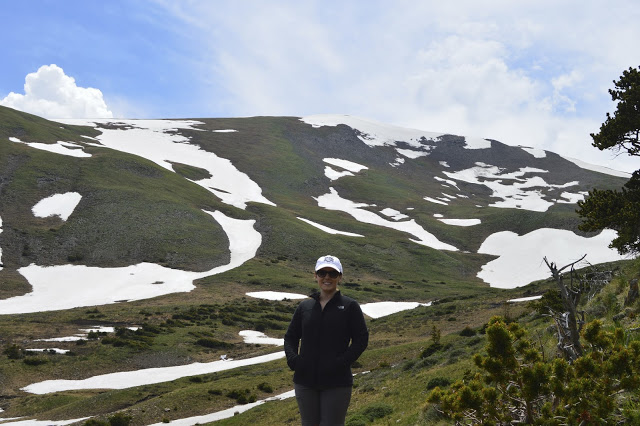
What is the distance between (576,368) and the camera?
19.9 feet

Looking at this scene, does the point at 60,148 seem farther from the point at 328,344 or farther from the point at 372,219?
the point at 328,344

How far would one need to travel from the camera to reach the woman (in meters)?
6.92

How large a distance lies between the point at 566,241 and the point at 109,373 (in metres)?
100

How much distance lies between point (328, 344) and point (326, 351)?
4.1 inches

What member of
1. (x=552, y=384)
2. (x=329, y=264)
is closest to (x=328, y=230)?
(x=329, y=264)

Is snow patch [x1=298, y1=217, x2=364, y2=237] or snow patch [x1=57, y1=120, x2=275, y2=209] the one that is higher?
snow patch [x1=57, y1=120, x2=275, y2=209]

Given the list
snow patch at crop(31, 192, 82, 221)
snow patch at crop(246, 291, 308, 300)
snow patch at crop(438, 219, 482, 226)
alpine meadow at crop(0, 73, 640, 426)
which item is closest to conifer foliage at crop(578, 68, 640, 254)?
alpine meadow at crop(0, 73, 640, 426)

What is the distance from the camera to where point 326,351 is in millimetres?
7043

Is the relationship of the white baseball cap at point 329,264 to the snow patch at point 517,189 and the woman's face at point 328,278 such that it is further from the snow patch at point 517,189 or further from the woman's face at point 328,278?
the snow patch at point 517,189

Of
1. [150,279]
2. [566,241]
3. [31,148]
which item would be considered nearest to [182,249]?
[150,279]

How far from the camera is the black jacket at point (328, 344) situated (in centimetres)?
693

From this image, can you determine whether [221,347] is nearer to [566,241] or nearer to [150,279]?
[150,279]

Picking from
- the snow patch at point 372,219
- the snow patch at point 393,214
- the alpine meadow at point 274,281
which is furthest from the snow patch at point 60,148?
the snow patch at point 393,214

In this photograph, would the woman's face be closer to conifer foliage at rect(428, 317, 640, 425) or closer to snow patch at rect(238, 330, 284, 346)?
conifer foliage at rect(428, 317, 640, 425)
